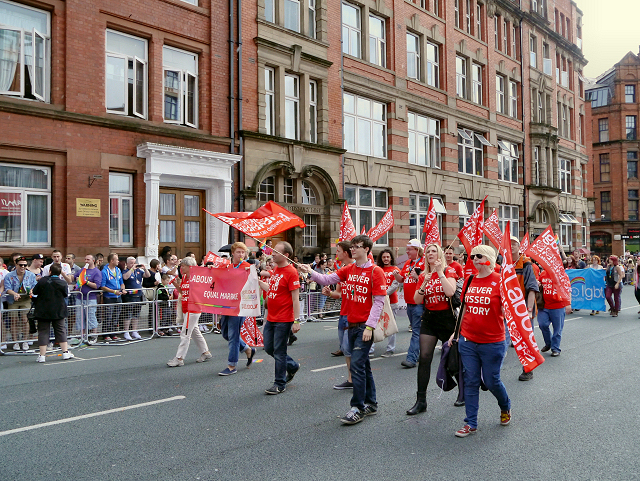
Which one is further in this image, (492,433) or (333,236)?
(333,236)

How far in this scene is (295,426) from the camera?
5750 mm

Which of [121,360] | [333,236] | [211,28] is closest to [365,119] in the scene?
[333,236]

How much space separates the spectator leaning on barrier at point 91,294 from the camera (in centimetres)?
1136

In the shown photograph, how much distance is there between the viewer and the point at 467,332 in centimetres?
556

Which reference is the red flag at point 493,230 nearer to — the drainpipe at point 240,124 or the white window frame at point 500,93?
the drainpipe at point 240,124

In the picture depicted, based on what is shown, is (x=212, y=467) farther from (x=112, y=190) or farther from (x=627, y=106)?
(x=627, y=106)

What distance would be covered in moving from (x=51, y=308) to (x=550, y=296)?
8937mm

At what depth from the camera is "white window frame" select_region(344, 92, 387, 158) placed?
22812 mm

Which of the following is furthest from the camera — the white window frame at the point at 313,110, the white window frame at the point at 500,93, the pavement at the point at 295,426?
the white window frame at the point at 500,93

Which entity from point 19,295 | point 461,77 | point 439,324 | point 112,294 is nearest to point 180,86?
point 112,294

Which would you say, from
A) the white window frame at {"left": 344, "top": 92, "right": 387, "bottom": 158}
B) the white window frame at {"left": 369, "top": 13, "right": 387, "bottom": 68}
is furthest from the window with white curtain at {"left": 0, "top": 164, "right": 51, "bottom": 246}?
the white window frame at {"left": 369, "top": 13, "right": 387, "bottom": 68}

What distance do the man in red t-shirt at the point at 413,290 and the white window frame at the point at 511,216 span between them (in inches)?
971

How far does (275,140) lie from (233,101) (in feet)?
6.41

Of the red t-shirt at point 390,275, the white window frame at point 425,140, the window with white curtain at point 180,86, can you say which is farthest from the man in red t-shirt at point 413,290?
the white window frame at point 425,140
